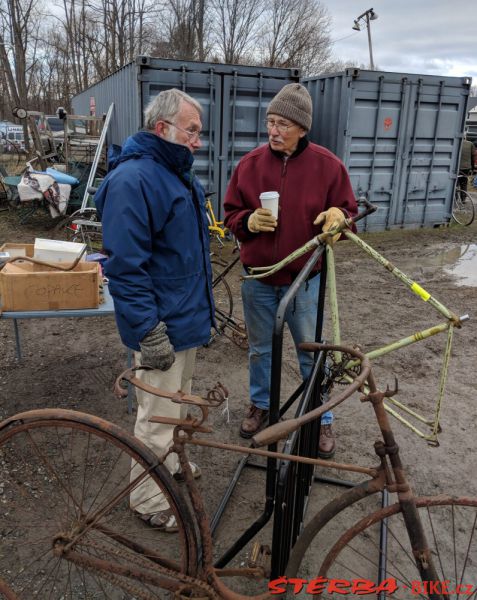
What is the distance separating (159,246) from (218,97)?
5866 mm

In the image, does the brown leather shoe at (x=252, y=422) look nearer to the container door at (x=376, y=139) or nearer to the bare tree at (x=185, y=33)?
the container door at (x=376, y=139)

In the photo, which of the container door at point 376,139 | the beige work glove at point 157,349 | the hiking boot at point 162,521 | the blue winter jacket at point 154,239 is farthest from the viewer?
the container door at point 376,139

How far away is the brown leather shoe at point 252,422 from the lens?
10.6ft

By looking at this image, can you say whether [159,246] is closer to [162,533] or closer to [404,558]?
[162,533]

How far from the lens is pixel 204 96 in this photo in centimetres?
734

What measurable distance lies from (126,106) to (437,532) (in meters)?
7.82

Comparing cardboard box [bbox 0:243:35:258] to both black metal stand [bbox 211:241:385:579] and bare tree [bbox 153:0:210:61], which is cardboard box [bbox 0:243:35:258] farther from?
bare tree [bbox 153:0:210:61]

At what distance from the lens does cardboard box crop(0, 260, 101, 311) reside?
9.88 ft

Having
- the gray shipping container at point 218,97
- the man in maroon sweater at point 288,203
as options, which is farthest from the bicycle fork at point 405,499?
the gray shipping container at point 218,97

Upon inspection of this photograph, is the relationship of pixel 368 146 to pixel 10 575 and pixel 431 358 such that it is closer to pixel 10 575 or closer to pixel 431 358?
pixel 431 358

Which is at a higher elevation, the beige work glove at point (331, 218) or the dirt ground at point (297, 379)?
the beige work glove at point (331, 218)

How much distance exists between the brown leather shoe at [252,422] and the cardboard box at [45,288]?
120 cm

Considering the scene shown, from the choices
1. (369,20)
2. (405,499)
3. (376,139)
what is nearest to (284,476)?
(405,499)

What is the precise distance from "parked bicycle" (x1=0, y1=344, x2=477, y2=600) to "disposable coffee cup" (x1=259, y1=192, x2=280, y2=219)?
0.81 metres
